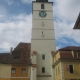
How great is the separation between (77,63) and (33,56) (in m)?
10.2

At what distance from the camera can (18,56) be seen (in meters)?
39.3

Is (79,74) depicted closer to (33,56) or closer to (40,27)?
(33,56)

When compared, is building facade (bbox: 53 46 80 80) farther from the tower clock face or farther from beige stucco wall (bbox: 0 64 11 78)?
the tower clock face

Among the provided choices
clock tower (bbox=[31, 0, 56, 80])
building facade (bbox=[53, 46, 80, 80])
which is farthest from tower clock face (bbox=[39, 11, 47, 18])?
building facade (bbox=[53, 46, 80, 80])

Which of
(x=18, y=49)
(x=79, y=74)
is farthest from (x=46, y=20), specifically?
(x=79, y=74)

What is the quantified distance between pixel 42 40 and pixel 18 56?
6.53m

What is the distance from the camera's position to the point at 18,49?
41938 millimetres

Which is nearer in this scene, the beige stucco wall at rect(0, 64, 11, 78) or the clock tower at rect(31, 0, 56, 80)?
the beige stucco wall at rect(0, 64, 11, 78)

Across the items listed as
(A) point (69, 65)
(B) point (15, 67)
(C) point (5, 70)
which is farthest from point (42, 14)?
(A) point (69, 65)

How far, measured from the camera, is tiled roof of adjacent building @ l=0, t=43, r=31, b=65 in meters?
37.6

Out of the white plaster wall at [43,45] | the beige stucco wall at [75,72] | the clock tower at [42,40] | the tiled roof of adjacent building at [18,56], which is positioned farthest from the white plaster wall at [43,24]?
the beige stucco wall at [75,72]

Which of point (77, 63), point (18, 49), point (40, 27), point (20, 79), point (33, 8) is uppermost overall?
point (33, 8)

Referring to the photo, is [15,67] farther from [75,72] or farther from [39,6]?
[39,6]

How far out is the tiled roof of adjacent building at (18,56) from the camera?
3759cm
